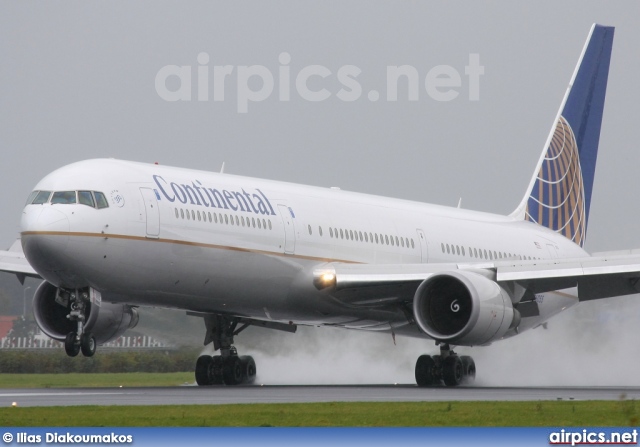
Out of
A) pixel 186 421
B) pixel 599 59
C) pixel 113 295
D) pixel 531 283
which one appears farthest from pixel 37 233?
pixel 599 59

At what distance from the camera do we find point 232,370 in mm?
32250

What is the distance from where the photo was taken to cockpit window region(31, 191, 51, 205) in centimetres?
2617

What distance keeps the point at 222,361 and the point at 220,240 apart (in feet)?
17.2

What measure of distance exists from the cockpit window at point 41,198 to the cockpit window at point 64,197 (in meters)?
0.12

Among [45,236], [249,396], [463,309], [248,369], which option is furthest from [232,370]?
[45,236]

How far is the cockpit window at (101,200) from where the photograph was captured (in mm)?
26141

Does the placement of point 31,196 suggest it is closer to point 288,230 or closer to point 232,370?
point 288,230

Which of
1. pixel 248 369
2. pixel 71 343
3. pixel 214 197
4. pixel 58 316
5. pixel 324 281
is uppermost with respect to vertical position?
pixel 214 197

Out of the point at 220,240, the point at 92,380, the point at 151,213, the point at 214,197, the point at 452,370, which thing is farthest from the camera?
the point at 92,380

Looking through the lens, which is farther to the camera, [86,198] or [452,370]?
[452,370]

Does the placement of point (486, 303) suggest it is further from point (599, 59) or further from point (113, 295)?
point (599, 59)

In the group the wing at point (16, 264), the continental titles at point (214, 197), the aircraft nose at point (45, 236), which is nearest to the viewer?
the aircraft nose at point (45, 236)

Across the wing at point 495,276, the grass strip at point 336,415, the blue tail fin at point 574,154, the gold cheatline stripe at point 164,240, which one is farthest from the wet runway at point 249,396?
the blue tail fin at point 574,154

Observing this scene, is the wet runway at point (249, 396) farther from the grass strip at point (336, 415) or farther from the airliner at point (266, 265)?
the grass strip at point (336, 415)
